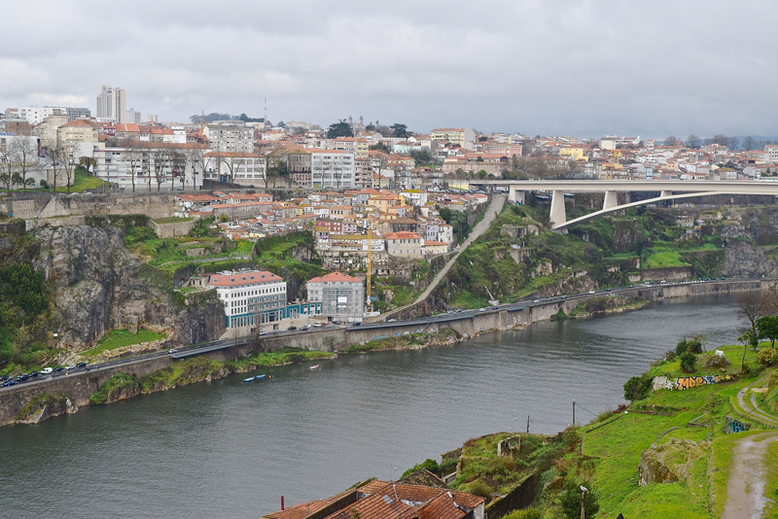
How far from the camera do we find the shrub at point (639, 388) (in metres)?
18.8

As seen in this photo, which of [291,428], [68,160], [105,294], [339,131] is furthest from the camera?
[339,131]

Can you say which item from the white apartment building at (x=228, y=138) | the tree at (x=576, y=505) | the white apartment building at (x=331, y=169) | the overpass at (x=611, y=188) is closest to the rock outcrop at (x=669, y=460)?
the tree at (x=576, y=505)

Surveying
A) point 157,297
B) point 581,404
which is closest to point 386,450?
point 581,404

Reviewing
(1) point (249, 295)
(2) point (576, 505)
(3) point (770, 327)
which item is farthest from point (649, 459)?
(1) point (249, 295)

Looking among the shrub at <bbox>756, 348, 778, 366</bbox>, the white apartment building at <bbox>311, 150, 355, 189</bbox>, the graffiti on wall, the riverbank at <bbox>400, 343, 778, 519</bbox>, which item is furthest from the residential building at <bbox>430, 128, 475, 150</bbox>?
the shrub at <bbox>756, 348, 778, 366</bbox>

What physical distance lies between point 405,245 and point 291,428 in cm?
1712

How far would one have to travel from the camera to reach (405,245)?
38312 millimetres

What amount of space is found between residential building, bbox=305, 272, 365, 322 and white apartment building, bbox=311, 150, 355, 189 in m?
14.4

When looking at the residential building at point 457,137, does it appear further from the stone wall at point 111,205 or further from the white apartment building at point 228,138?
the stone wall at point 111,205

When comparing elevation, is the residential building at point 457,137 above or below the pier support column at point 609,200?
above

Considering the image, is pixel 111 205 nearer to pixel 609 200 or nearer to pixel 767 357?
pixel 767 357

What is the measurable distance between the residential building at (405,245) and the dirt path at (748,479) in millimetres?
26293

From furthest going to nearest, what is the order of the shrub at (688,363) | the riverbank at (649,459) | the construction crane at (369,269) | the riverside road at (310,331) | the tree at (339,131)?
1. the tree at (339,131)
2. the construction crane at (369,269)
3. the riverside road at (310,331)
4. the shrub at (688,363)
5. the riverbank at (649,459)

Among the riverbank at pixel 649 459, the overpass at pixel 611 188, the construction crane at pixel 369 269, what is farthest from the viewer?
the overpass at pixel 611 188
